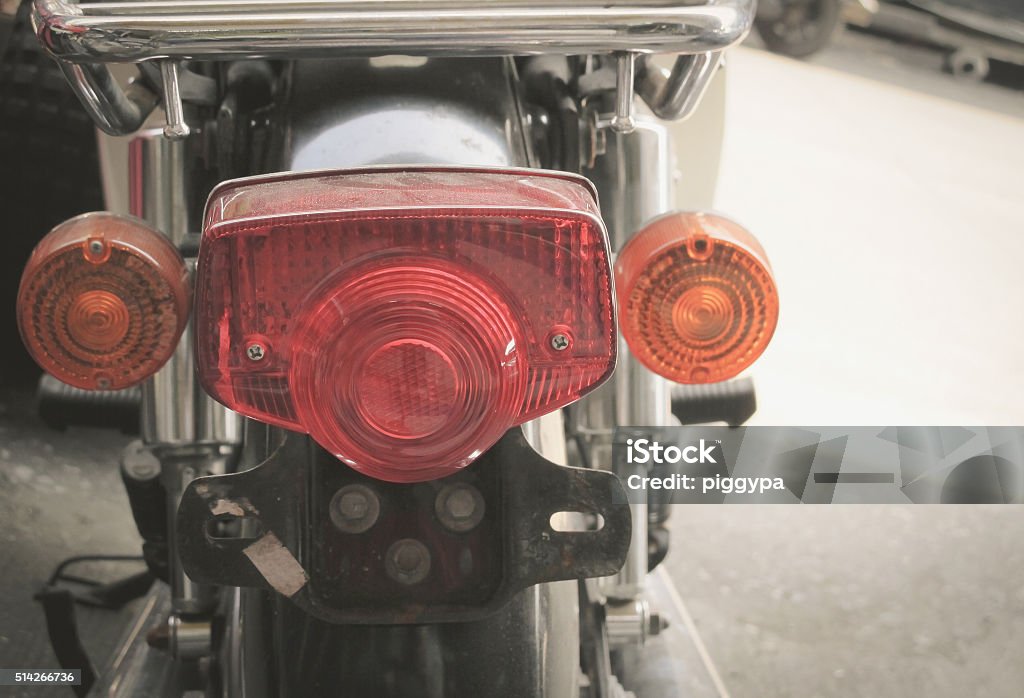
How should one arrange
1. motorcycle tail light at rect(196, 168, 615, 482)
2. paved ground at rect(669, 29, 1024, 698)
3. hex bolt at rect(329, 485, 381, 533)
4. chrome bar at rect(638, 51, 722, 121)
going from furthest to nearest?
paved ground at rect(669, 29, 1024, 698) < chrome bar at rect(638, 51, 722, 121) < hex bolt at rect(329, 485, 381, 533) < motorcycle tail light at rect(196, 168, 615, 482)

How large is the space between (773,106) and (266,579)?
74.2 inches

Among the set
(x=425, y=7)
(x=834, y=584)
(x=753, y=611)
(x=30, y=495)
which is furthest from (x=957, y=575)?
(x=30, y=495)

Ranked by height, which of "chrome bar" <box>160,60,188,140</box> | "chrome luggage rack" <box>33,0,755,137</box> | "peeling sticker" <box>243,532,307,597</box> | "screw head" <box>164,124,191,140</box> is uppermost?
"chrome luggage rack" <box>33,0,755,137</box>

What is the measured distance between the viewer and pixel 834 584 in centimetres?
166

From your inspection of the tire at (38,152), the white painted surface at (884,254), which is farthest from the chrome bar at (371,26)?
the tire at (38,152)

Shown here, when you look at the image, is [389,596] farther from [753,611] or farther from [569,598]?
[753,611]

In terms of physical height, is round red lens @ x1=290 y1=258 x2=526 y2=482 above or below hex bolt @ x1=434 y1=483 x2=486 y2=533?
above

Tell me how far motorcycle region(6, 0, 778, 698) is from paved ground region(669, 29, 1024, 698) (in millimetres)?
503

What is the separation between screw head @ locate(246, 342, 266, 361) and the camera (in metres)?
0.66

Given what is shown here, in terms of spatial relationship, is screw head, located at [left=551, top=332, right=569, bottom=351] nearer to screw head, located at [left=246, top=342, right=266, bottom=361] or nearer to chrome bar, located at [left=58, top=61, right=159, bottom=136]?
screw head, located at [left=246, top=342, right=266, bottom=361]

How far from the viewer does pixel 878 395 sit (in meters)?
1.47

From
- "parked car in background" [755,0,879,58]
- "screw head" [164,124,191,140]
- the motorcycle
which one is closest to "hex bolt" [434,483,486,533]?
the motorcycle

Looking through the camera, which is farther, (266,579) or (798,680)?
(798,680)

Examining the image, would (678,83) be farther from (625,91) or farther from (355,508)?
(355,508)
